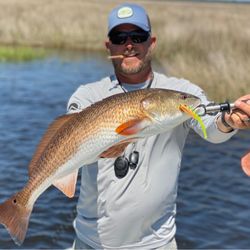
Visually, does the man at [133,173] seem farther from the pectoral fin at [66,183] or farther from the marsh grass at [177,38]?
the marsh grass at [177,38]

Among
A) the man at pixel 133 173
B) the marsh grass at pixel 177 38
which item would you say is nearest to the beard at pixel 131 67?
the man at pixel 133 173

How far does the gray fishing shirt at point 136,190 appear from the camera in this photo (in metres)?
3.81

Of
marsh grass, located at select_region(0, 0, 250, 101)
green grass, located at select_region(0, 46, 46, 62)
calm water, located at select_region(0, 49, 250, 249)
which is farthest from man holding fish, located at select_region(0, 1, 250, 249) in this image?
green grass, located at select_region(0, 46, 46, 62)

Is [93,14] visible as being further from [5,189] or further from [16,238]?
[16,238]

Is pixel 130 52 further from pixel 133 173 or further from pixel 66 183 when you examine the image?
pixel 66 183

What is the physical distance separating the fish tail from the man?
2.00 ft

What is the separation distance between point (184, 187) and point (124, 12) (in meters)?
6.37

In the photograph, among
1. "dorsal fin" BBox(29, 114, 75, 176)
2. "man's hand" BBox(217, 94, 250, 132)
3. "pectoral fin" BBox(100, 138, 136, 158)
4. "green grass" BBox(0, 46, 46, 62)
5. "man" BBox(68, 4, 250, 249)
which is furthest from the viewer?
"green grass" BBox(0, 46, 46, 62)

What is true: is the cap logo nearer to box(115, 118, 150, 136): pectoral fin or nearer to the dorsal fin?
the dorsal fin

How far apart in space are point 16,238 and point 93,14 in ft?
108

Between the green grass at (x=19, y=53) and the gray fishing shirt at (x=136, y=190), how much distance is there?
21.8 metres

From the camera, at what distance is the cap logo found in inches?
155

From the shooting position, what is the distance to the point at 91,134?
11.0 ft

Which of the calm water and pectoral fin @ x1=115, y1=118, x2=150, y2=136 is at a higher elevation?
pectoral fin @ x1=115, y1=118, x2=150, y2=136
